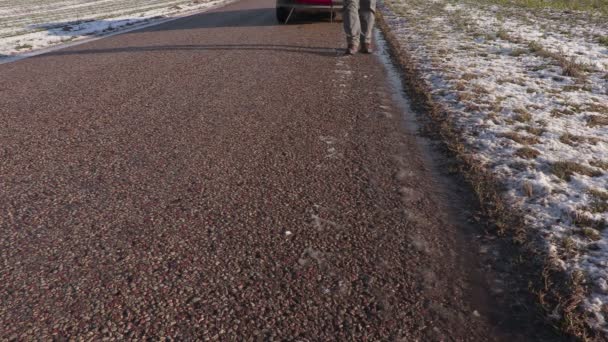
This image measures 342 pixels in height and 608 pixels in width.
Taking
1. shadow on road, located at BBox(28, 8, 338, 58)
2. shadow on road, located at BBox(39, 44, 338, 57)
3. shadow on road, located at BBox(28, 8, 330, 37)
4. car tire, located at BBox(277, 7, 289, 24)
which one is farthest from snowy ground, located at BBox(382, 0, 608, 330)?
shadow on road, located at BBox(28, 8, 330, 37)

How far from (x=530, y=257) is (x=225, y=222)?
5.48ft

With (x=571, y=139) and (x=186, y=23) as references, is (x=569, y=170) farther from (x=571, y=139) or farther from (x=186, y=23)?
(x=186, y=23)

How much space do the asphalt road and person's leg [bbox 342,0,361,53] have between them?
7.22ft

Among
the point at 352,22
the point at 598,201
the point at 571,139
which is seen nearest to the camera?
the point at 598,201

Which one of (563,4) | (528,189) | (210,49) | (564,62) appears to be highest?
(210,49)

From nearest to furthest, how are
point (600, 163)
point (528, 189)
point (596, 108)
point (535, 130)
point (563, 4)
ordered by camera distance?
point (528, 189), point (600, 163), point (535, 130), point (596, 108), point (563, 4)

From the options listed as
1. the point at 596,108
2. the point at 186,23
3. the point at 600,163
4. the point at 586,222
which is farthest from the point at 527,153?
the point at 186,23

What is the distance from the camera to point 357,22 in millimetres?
7137

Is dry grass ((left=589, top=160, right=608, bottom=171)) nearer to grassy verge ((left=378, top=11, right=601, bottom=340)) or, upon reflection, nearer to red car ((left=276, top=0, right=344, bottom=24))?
grassy verge ((left=378, top=11, right=601, bottom=340))

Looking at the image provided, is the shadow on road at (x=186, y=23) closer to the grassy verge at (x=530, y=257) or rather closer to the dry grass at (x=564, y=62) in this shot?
the dry grass at (x=564, y=62)

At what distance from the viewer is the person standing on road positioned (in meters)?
7.16

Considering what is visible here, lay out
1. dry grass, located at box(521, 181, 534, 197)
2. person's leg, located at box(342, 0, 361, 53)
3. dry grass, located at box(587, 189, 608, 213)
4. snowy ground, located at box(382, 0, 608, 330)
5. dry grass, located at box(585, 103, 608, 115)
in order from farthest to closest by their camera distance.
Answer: person's leg, located at box(342, 0, 361, 53) → dry grass, located at box(585, 103, 608, 115) → dry grass, located at box(521, 181, 534, 197) → dry grass, located at box(587, 189, 608, 213) → snowy ground, located at box(382, 0, 608, 330)

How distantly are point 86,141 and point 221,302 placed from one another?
8.37 feet

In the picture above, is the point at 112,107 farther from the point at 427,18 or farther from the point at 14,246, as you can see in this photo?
the point at 427,18
